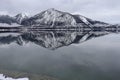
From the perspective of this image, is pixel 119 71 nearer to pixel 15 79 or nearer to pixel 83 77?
pixel 83 77

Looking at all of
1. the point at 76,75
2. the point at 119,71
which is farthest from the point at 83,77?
the point at 119,71

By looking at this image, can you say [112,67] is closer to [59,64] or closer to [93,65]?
[93,65]

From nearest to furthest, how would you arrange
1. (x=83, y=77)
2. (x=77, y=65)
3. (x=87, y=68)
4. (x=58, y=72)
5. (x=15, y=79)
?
1. (x=15, y=79)
2. (x=83, y=77)
3. (x=58, y=72)
4. (x=87, y=68)
5. (x=77, y=65)

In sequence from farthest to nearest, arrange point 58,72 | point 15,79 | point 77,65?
point 77,65, point 58,72, point 15,79

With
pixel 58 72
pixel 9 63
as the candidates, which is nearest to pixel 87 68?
pixel 58 72

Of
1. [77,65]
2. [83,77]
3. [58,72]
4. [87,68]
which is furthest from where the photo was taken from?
[77,65]

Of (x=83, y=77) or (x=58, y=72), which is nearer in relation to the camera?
(x=83, y=77)

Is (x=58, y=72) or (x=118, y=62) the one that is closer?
(x=58, y=72)

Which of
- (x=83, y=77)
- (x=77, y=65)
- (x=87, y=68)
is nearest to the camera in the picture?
(x=83, y=77)

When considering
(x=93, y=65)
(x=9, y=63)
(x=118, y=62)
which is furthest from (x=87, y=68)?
(x=9, y=63)
